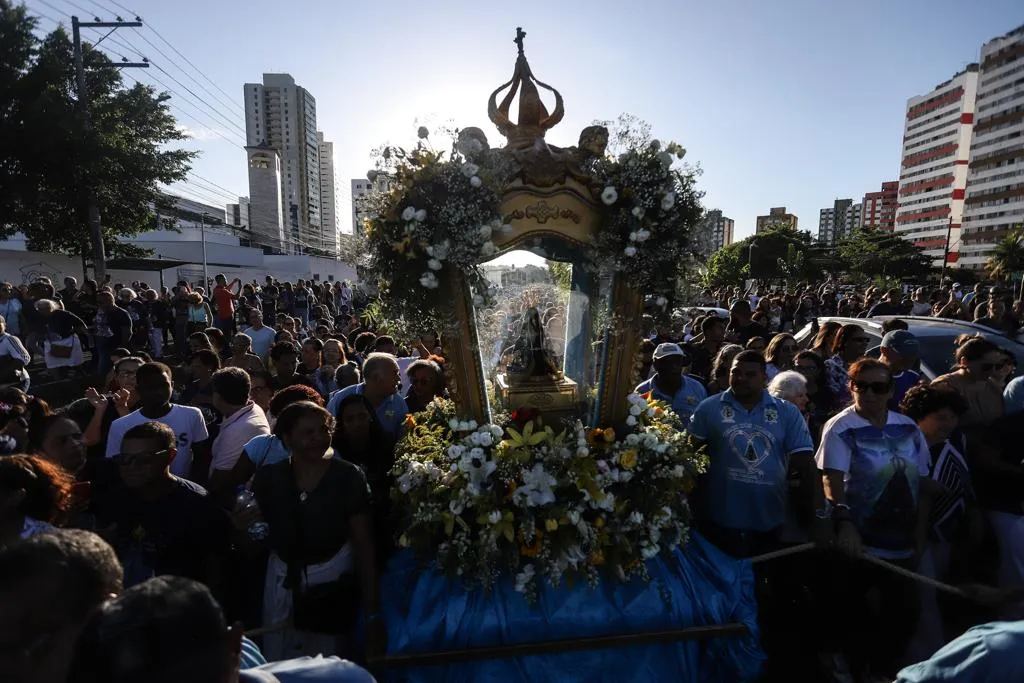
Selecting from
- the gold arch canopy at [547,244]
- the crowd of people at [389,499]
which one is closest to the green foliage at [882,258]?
the crowd of people at [389,499]

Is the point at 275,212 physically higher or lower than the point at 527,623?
higher

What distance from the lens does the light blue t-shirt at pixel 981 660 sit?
5.51ft

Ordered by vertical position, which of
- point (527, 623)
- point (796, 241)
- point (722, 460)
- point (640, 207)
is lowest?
point (527, 623)

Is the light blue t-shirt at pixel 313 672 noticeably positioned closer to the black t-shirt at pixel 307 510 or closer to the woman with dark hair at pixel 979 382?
the black t-shirt at pixel 307 510

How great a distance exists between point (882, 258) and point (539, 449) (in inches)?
2636

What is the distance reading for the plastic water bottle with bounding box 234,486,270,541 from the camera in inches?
121

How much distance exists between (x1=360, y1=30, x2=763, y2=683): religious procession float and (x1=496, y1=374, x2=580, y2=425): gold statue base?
2 cm

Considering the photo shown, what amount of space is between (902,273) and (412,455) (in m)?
70.0

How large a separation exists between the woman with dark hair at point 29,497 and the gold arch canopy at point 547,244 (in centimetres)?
231

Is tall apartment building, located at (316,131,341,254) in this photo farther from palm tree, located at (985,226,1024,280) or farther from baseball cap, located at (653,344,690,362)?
baseball cap, located at (653,344,690,362)

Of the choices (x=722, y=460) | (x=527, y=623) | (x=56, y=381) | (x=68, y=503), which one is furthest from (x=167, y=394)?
(x=56, y=381)

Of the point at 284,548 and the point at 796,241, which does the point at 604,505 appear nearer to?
the point at 284,548

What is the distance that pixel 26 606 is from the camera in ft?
5.14

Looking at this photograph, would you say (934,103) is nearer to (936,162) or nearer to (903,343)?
(936,162)
